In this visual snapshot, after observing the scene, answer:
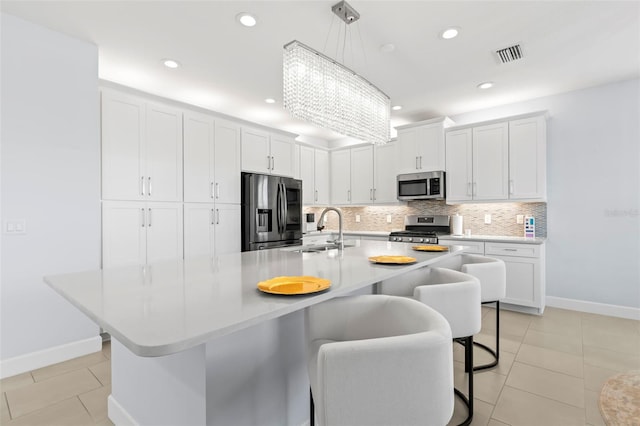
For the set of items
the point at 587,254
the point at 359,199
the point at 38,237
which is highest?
the point at 359,199

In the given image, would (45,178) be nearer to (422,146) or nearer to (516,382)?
(516,382)

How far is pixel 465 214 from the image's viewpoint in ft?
15.1

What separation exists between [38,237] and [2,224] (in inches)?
9.1

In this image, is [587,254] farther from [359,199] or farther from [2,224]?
[2,224]

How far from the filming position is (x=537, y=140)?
3.78 meters

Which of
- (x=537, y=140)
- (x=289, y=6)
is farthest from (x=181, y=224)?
(x=537, y=140)

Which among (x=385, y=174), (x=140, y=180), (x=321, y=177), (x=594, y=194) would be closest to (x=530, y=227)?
(x=594, y=194)

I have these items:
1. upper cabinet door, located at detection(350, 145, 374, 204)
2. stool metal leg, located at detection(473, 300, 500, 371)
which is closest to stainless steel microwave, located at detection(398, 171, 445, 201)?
upper cabinet door, located at detection(350, 145, 374, 204)

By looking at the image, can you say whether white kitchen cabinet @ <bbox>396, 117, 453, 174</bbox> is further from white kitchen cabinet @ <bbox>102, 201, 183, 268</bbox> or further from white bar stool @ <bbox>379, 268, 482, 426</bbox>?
white kitchen cabinet @ <bbox>102, 201, 183, 268</bbox>

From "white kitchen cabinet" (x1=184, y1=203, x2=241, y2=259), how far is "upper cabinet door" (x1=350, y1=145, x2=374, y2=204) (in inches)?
89.4

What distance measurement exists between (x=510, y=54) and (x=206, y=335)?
350 centimetres

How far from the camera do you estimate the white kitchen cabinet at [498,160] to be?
3.79m

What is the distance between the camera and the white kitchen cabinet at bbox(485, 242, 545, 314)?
357cm

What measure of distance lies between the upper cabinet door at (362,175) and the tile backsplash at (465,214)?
15.4 inches
